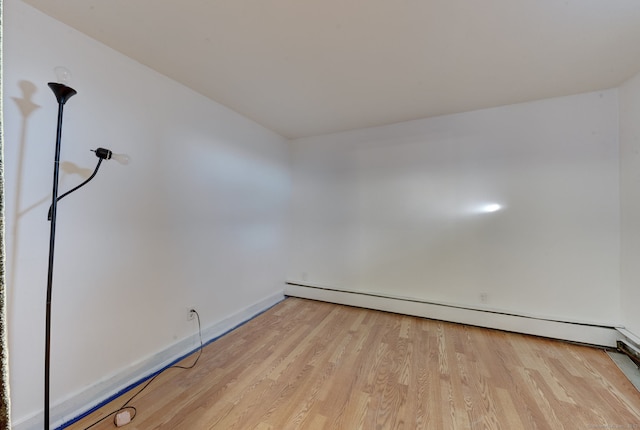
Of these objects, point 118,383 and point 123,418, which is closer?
point 123,418

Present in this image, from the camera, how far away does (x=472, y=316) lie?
9.18 feet

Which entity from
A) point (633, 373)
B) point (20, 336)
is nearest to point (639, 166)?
point (633, 373)

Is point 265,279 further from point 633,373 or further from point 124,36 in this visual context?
point 633,373

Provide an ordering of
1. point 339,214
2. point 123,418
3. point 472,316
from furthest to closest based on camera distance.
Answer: point 339,214
point 472,316
point 123,418

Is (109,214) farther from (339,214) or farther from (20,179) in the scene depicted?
(339,214)

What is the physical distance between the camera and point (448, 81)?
2.25 m

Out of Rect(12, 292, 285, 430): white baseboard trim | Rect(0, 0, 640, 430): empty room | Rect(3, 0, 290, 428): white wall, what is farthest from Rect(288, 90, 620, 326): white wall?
Rect(12, 292, 285, 430): white baseboard trim

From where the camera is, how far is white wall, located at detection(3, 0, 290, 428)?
1447mm

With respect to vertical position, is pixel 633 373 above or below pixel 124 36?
below

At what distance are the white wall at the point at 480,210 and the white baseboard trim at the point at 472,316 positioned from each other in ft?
0.22

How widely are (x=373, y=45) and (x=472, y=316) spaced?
9.00 ft

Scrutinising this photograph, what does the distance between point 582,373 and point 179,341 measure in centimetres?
318

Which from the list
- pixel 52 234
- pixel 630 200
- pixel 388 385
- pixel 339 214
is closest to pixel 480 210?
pixel 630 200

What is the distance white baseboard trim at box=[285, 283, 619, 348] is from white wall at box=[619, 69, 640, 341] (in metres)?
0.25
